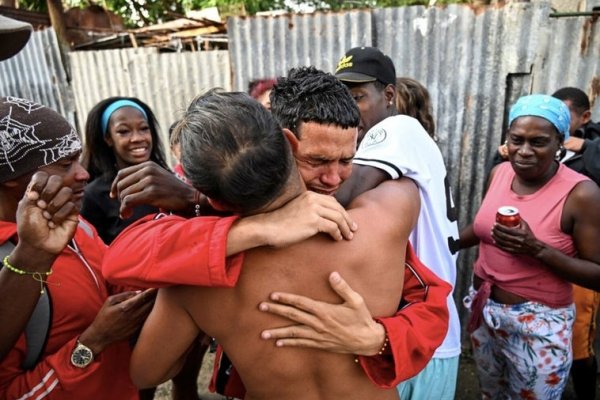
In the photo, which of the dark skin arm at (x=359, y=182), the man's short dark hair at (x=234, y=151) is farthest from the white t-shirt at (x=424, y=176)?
the man's short dark hair at (x=234, y=151)

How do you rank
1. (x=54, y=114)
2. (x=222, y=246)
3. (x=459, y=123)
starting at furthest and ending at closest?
(x=459, y=123) → (x=54, y=114) → (x=222, y=246)

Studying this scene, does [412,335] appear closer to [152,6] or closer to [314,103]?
[314,103]

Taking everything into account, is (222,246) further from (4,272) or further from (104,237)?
(104,237)

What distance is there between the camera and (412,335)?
1.38 m

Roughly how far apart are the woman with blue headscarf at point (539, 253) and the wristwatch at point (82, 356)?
6.54ft

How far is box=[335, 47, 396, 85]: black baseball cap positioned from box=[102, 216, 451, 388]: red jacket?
1171 millimetres

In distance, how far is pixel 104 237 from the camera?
291 cm

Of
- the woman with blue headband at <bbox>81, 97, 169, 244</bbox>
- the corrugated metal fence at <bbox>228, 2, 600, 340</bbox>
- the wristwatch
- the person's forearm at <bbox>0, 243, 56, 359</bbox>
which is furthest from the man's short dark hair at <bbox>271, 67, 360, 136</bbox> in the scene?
the corrugated metal fence at <bbox>228, 2, 600, 340</bbox>

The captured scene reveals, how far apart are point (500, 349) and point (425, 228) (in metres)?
1.18

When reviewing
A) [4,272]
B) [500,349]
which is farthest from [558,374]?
[4,272]

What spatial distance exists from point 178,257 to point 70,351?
686 millimetres

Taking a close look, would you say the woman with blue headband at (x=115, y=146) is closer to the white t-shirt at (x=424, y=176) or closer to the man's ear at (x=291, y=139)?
the white t-shirt at (x=424, y=176)

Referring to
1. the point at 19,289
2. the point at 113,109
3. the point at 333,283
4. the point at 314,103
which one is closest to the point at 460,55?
the point at 314,103

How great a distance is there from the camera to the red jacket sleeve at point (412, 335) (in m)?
1.35
